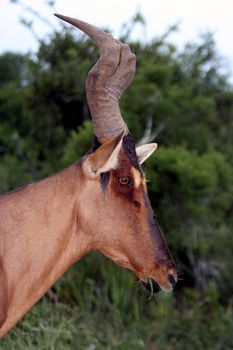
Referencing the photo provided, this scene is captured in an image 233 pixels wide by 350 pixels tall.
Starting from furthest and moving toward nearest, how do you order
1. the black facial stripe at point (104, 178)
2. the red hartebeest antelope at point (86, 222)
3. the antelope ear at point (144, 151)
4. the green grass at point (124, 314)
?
1. the green grass at point (124, 314)
2. the antelope ear at point (144, 151)
3. the black facial stripe at point (104, 178)
4. the red hartebeest antelope at point (86, 222)

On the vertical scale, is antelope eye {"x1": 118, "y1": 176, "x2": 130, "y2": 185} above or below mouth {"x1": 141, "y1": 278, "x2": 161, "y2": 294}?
above

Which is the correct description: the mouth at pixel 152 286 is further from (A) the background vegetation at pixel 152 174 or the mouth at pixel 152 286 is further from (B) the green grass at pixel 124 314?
(B) the green grass at pixel 124 314

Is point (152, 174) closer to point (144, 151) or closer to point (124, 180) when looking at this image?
point (144, 151)

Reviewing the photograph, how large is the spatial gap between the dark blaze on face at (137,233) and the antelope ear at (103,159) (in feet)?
0.26

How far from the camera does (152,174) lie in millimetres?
12703

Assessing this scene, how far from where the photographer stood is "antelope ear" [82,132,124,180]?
5109 millimetres

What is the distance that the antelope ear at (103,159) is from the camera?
5109mm

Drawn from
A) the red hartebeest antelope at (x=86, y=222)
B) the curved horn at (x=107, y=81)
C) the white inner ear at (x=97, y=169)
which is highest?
the curved horn at (x=107, y=81)

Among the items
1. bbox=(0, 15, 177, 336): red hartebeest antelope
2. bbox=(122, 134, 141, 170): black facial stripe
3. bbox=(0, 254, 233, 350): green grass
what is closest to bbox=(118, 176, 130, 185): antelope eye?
bbox=(0, 15, 177, 336): red hartebeest antelope

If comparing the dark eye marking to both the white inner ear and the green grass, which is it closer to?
the white inner ear

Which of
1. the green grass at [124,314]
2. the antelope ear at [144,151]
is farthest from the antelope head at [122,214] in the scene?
the green grass at [124,314]

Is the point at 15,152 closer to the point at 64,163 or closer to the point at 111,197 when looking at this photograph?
the point at 64,163

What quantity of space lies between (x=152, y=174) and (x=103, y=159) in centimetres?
748

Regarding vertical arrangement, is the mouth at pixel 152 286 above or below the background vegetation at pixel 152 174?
above
